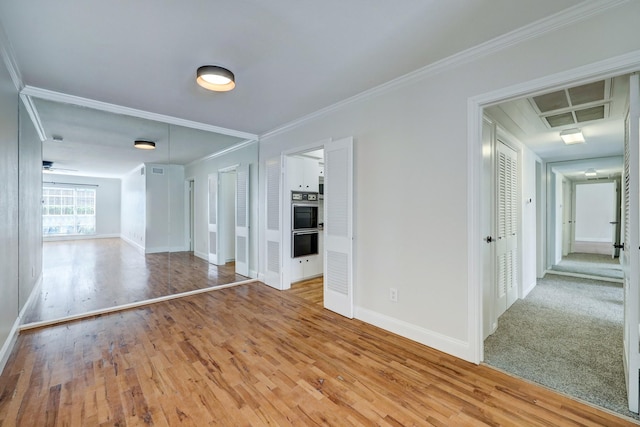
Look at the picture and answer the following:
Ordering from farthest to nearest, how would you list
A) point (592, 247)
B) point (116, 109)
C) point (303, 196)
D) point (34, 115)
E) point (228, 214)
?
point (592, 247) < point (228, 214) < point (303, 196) < point (116, 109) < point (34, 115)

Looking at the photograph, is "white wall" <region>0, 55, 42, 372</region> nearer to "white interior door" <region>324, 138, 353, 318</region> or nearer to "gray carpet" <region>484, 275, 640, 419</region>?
"white interior door" <region>324, 138, 353, 318</region>

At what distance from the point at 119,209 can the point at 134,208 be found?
0.41 metres

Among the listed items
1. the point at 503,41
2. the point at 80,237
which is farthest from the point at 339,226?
the point at 80,237

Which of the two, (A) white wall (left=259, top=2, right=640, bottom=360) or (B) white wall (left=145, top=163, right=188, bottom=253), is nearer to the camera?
(A) white wall (left=259, top=2, right=640, bottom=360)

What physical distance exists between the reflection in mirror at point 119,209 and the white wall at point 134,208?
0.02 m

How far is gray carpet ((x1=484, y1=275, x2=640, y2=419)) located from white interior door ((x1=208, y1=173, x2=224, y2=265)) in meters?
4.47

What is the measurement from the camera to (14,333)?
2.54 m

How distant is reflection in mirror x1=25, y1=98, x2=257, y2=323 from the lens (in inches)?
133

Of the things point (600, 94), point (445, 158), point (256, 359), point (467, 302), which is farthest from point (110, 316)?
point (600, 94)

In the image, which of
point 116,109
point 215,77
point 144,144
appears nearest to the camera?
point 215,77

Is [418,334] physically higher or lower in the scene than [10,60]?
lower

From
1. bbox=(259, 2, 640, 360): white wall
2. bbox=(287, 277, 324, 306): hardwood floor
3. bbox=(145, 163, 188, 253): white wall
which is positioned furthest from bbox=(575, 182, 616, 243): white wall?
bbox=(145, 163, 188, 253): white wall

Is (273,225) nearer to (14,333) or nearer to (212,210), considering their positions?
(212,210)

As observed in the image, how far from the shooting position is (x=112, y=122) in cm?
352
